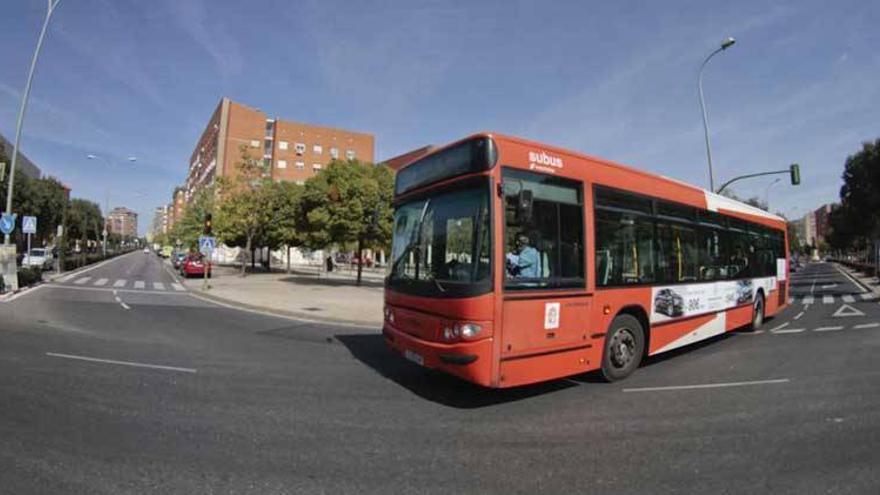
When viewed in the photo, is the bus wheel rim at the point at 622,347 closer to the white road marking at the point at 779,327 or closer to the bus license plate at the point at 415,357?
the bus license plate at the point at 415,357

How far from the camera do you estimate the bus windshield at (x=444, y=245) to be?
514cm

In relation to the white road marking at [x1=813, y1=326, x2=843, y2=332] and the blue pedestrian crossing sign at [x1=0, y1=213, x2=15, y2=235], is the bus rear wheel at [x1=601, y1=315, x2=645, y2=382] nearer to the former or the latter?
the white road marking at [x1=813, y1=326, x2=843, y2=332]

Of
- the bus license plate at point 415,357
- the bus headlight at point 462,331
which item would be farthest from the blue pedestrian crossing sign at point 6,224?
the bus headlight at point 462,331

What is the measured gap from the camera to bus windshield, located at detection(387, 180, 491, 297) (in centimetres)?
514

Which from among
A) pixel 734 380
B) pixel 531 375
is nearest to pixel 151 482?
pixel 531 375

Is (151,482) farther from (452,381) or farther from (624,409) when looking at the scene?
(624,409)

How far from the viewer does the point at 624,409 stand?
5199 mm

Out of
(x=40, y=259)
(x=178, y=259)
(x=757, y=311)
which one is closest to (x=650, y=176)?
(x=757, y=311)

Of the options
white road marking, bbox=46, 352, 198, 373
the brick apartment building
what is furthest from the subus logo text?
the brick apartment building

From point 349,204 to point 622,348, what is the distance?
17.8 m

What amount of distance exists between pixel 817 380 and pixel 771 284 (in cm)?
655

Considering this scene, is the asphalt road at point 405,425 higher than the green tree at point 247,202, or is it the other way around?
the green tree at point 247,202

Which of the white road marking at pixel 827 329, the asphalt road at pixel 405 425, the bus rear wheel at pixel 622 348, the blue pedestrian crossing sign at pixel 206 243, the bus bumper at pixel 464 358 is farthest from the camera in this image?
the blue pedestrian crossing sign at pixel 206 243

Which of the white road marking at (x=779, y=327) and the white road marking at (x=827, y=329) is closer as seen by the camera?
the white road marking at (x=827, y=329)
